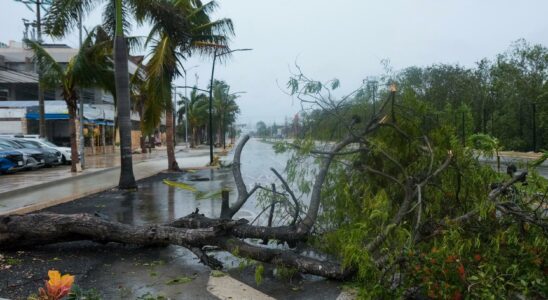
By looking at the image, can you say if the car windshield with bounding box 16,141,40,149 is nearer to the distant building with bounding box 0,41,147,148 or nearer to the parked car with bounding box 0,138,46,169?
the parked car with bounding box 0,138,46,169

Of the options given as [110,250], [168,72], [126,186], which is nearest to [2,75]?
[168,72]

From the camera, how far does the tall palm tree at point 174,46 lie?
52.6ft

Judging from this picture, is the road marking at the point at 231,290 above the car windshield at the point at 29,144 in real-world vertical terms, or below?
below

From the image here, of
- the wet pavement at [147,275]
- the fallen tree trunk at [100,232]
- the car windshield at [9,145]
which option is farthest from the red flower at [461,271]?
the car windshield at [9,145]

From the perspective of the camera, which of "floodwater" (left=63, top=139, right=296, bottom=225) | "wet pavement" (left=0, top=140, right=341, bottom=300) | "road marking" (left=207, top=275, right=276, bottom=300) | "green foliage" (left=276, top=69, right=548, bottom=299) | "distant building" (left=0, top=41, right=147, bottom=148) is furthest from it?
"distant building" (left=0, top=41, right=147, bottom=148)

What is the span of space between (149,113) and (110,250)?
11.7m

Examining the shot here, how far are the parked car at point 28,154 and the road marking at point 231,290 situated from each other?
60.1ft

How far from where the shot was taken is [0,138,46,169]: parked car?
20852 millimetres

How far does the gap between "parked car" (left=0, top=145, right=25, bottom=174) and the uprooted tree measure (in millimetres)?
14760

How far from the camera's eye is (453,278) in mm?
3916

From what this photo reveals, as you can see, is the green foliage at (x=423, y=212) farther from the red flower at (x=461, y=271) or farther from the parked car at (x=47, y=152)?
the parked car at (x=47, y=152)

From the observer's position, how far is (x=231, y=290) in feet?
15.7

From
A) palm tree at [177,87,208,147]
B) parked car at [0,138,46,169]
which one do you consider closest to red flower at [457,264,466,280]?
parked car at [0,138,46,169]

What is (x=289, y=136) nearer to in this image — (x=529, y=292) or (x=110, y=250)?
(x=110, y=250)
